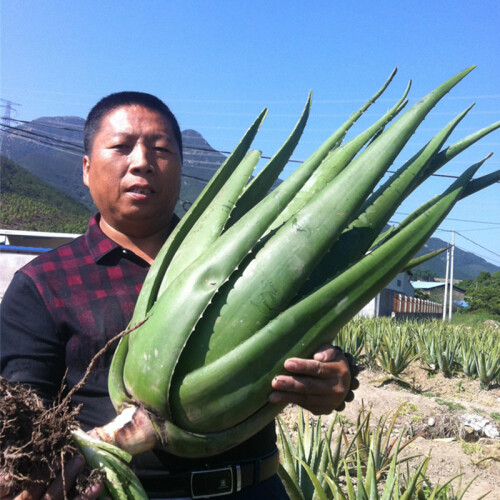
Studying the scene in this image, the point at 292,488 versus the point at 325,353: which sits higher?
the point at 325,353

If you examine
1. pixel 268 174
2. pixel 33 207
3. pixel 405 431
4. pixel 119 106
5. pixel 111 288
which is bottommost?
pixel 405 431

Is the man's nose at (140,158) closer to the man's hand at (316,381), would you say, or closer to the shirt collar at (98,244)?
the shirt collar at (98,244)

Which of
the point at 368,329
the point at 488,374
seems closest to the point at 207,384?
the point at 488,374

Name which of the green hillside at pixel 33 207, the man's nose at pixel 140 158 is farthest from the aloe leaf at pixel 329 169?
the green hillside at pixel 33 207

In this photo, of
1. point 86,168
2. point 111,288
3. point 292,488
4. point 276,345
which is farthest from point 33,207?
point 276,345

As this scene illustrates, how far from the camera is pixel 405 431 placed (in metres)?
5.86

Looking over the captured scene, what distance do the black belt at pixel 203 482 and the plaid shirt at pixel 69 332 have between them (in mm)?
25

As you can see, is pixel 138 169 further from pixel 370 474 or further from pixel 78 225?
pixel 78 225

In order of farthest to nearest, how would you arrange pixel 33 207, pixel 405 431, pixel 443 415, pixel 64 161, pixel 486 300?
pixel 64 161
pixel 33 207
pixel 486 300
pixel 443 415
pixel 405 431

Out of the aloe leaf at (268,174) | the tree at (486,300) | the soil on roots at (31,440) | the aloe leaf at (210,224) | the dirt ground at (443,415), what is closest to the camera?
the soil on roots at (31,440)

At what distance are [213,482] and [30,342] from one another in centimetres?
62

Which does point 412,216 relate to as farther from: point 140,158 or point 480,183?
point 140,158

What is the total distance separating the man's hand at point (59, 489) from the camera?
981 mm

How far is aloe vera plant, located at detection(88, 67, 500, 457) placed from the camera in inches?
41.1
